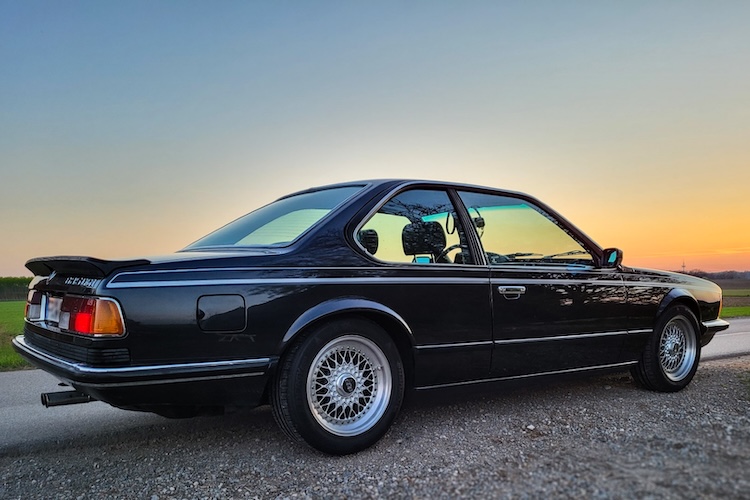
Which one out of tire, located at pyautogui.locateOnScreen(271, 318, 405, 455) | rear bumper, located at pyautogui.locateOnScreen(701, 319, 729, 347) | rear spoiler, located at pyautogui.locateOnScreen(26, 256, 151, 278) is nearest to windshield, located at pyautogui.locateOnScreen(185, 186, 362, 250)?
tire, located at pyautogui.locateOnScreen(271, 318, 405, 455)

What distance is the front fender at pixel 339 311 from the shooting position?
3145 millimetres

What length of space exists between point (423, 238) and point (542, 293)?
1.02 m

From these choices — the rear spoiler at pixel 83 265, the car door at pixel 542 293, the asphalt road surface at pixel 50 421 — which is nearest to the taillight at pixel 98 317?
the rear spoiler at pixel 83 265

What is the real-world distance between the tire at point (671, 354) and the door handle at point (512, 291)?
1.63m

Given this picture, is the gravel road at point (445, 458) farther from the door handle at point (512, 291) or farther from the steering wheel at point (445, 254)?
the steering wheel at point (445, 254)

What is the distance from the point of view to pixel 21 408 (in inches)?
187

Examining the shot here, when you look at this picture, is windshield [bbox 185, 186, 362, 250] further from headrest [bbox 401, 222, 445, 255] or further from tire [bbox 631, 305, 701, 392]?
tire [bbox 631, 305, 701, 392]

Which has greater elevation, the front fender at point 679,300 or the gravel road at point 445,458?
the front fender at point 679,300

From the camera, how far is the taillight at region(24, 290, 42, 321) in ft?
11.8

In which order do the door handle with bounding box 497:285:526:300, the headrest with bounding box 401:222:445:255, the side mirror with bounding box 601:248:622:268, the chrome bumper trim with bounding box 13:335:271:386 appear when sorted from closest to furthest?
the chrome bumper trim with bounding box 13:335:271:386 < the headrest with bounding box 401:222:445:255 < the door handle with bounding box 497:285:526:300 < the side mirror with bounding box 601:248:622:268

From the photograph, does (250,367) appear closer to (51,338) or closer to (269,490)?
(269,490)

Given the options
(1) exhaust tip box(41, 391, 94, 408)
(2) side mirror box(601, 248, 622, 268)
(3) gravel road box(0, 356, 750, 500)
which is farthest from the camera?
(2) side mirror box(601, 248, 622, 268)

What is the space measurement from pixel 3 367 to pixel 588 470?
283 inches

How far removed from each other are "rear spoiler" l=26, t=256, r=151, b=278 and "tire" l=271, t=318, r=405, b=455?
986mm
